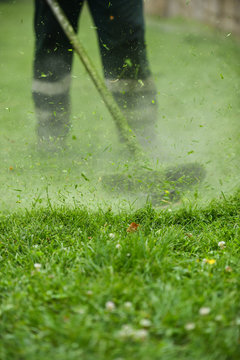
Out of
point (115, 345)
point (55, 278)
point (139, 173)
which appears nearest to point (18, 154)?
point (139, 173)

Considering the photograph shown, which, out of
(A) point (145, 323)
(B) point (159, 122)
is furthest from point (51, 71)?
(A) point (145, 323)

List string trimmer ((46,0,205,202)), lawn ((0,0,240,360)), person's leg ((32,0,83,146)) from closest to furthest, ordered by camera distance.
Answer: lawn ((0,0,240,360)), person's leg ((32,0,83,146)), string trimmer ((46,0,205,202))

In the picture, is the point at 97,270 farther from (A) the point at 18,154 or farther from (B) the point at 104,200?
(A) the point at 18,154

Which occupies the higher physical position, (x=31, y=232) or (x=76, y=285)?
(x=76, y=285)

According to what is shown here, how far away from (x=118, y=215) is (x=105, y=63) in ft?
3.30

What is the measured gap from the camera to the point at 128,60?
7.92 feet

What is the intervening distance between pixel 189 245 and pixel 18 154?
1312 millimetres

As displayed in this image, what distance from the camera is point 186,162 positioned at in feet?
8.54

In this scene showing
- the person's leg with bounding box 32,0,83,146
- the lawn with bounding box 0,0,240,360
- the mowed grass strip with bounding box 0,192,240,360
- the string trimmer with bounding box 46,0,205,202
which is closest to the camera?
the mowed grass strip with bounding box 0,192,240,360

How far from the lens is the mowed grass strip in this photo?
4.06 ft

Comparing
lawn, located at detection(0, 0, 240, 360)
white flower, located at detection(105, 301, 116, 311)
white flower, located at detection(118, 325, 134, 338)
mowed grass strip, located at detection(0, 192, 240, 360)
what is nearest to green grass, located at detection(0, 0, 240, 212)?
lawn, located at detection(0, 0, 240, 360)

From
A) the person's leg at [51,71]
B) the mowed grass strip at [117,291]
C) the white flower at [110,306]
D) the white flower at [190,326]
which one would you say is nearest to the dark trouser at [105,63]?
the person's leg at [51,71]

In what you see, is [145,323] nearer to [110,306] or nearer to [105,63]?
[110,306]

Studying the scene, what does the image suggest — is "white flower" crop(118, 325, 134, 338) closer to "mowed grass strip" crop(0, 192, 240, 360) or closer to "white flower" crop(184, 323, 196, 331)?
"mowed grass strip" crop(0, 192, 240, 360)
